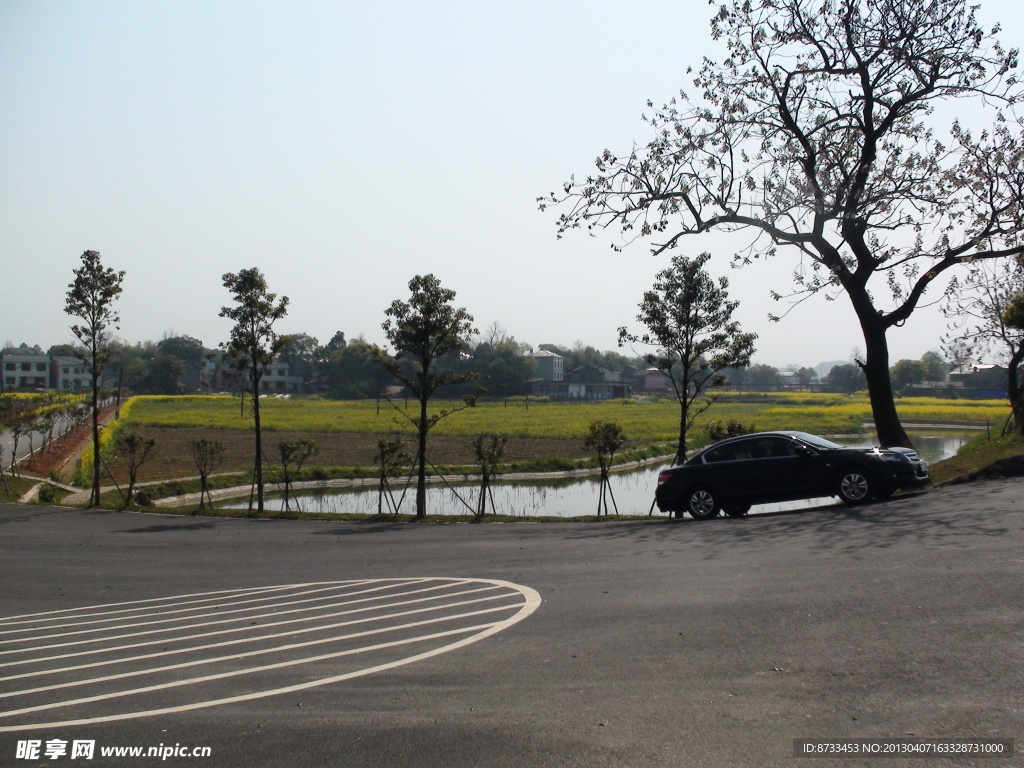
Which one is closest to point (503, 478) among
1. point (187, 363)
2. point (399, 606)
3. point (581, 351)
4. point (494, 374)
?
point (399, 606)

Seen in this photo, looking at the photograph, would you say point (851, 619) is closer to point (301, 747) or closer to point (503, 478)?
point (301, 747)

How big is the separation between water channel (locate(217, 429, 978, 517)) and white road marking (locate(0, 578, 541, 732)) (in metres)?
13.5

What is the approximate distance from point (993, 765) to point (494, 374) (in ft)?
342

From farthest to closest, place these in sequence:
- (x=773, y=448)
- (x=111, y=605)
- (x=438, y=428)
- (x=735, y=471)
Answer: (x=438, y=428)
(x=735, y=471)
(x=773, y=448)
(x=111, y=605)

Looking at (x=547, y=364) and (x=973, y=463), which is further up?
(x=547, y=364)

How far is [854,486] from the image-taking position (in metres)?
15.3

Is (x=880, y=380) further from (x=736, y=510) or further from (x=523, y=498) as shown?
(x=523, y=498)

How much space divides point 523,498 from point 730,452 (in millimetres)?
14800

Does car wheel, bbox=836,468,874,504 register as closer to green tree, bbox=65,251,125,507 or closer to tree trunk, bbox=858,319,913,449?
tree trunk, bbox=858,319,913,449

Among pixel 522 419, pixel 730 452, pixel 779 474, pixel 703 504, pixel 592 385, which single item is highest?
pixel 592 385

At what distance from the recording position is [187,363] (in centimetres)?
13975

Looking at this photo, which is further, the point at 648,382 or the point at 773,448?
the point at 648,382

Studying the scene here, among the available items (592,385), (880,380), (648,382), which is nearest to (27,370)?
(592,385)

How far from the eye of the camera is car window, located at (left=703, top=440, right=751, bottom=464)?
1627cm
